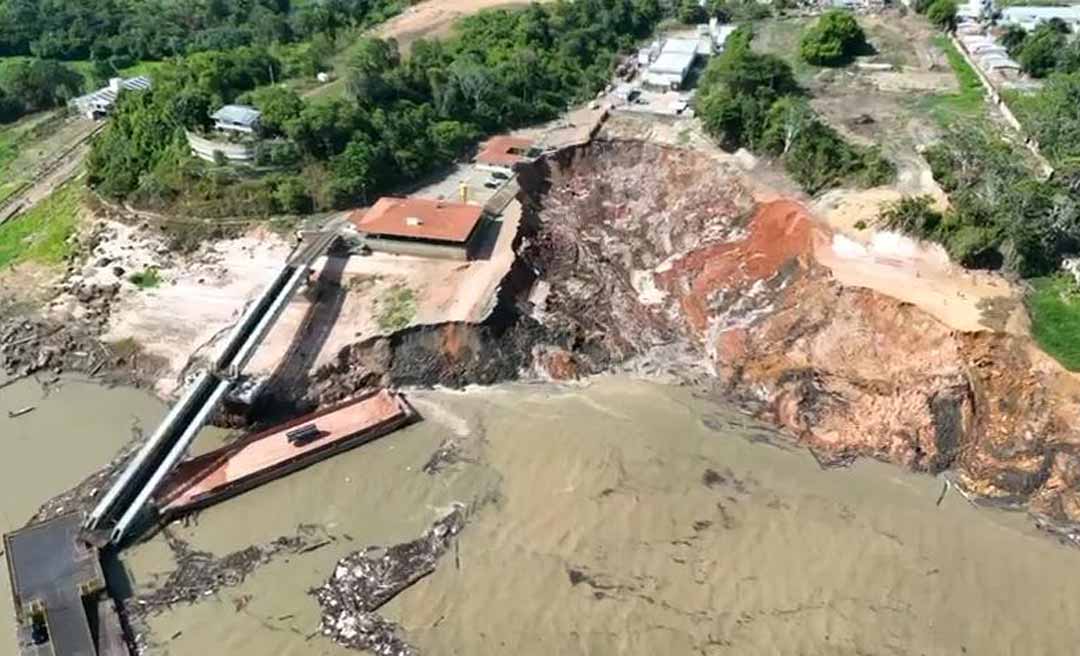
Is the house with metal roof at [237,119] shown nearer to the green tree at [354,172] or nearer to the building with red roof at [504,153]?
the green tree at [354,172]

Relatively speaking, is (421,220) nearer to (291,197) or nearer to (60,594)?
(291,197)

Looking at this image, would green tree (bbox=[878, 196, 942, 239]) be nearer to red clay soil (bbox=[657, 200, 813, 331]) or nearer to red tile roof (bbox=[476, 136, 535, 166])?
red clay soil (bbox=[657, 200, 813, 331])

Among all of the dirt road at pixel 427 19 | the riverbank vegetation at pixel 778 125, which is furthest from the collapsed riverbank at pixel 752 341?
the dirt road at pixel 427 19

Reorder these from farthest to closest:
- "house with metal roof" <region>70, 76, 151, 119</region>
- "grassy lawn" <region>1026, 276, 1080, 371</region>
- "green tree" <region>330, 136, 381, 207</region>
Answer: "house with metal roof" <region>70, 76, 151, 119</region> → "green tree" <region>330, 136, 381, 207</region> → "grassy lawn" <region>1026, 276, 1080, 371</region>

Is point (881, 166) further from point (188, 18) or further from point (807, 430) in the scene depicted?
point (188, 18)

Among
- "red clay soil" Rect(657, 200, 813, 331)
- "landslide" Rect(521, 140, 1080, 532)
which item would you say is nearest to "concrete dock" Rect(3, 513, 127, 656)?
"landslide" Rect(521, 140, 1080, 532)

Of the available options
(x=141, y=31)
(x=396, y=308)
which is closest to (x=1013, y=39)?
(x=396, y=308)
